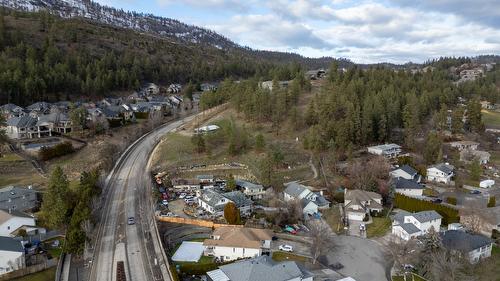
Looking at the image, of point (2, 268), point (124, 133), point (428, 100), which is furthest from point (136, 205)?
point (428, 100)

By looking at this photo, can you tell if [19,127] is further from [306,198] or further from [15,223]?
[306,198]

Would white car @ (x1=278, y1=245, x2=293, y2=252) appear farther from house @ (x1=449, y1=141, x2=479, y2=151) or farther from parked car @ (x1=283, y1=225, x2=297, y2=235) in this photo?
house @ (x1=449, y1=141, x2=479, y2=151)

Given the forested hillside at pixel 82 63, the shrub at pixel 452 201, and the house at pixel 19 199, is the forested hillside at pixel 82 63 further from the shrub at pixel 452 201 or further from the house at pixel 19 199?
the shrub at pixel 452 201

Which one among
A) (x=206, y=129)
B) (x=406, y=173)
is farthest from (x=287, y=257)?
(x=206, y=129)

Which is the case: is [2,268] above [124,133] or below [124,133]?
below

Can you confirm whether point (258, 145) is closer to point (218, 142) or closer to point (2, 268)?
point (218, 142)

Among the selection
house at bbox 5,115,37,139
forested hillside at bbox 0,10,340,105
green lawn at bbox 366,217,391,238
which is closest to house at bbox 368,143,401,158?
green lawn at bbox 366,217,391,238
